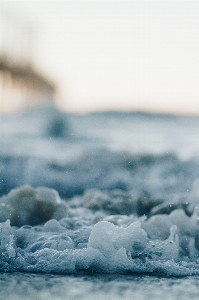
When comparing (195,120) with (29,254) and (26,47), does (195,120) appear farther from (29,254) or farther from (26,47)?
(29,254)

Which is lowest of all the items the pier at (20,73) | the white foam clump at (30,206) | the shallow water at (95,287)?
the shallow water at (95,287)

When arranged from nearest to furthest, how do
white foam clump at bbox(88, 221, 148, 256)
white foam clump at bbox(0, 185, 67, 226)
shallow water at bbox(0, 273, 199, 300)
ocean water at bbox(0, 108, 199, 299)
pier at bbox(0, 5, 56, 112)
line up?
1. shallow water at bbox(0, 273, 199, 300)
2. ocean water at bbox(0, 108, 199, 299)
3. white foam clump at bbox(88, 221, 148, 256)
4. white foam clump at bbox(0, 185, 67, 226)
5. pier at bbox(0, 5, 56, 112)

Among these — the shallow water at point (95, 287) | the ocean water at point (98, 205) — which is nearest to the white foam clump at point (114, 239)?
the ocean water at point (98, 205)

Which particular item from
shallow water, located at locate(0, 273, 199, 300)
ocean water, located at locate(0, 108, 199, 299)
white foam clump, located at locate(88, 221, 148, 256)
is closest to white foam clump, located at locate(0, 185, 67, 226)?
ocean water, located at locate(0, 108, 199, 299)

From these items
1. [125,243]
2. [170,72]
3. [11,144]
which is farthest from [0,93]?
[125,243]

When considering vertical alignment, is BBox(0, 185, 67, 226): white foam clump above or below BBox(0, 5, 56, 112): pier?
below

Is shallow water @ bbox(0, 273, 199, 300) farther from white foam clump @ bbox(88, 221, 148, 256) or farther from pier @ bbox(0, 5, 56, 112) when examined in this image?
pier @ bbox(0, 5, 56, 112)

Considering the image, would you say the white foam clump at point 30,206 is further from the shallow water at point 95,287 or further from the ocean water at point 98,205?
the shallow water at point 95,287
